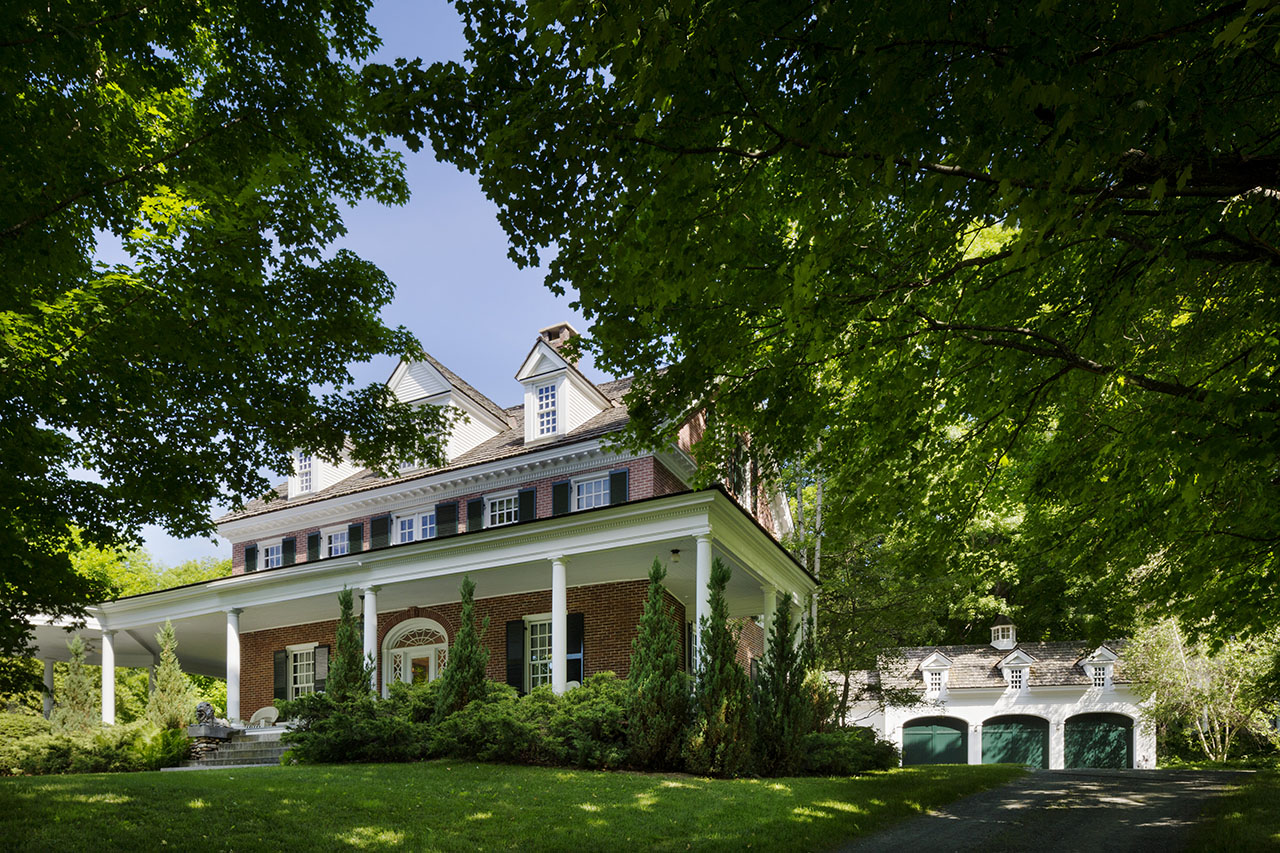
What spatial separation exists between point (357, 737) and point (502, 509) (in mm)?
9134

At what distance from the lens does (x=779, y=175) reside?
7.62 m

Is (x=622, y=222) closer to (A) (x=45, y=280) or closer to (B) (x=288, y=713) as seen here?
(A) (x=45, y=280)

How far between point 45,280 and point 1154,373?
1187cm

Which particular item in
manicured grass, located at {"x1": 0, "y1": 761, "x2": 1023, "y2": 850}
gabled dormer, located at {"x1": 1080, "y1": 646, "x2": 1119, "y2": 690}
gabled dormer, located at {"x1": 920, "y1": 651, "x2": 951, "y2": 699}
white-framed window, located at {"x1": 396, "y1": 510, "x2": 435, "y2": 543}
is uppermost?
white-framed window, located at {"x1": 396, "y1": 510, "x2": 435, "y2": 543}

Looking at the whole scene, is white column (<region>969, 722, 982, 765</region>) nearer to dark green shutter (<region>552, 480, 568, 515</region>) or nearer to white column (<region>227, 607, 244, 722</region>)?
dark green shutter (<region>552, 480, 568, 515</region>)

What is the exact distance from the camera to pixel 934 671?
127 ft

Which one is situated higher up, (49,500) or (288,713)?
(49,500)

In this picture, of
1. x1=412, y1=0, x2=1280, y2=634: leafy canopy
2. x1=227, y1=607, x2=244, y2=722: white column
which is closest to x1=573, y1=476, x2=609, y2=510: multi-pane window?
x1=227, y1=607, x2=244, y2=722: white column

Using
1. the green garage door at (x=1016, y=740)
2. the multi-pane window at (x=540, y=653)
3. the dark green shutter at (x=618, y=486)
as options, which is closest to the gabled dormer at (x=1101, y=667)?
the green garage door at (x=1016, y=740)

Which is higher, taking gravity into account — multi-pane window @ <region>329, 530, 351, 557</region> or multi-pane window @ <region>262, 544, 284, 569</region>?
multi-pane window @ <region>329, 530, 351, 557</region>

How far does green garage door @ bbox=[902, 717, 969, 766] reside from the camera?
122 ft

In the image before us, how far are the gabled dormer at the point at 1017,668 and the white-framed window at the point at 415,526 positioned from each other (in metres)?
26.6

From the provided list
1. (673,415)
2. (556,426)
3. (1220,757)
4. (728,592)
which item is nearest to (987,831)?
(673,415)

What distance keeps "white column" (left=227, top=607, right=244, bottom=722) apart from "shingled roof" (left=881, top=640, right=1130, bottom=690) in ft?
79.8
